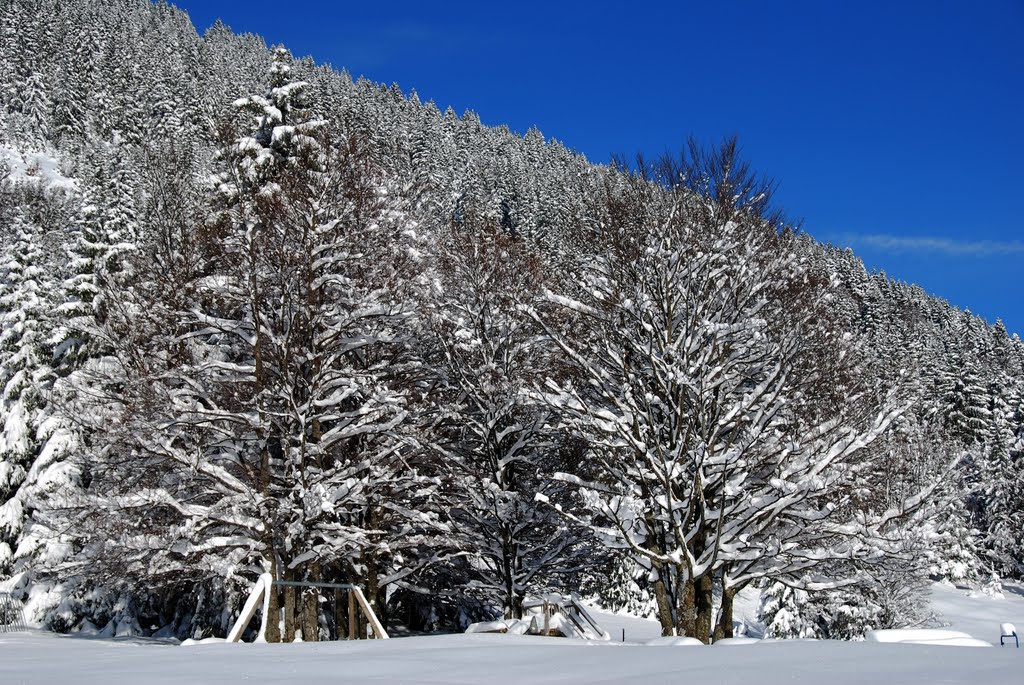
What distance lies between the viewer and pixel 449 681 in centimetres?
508

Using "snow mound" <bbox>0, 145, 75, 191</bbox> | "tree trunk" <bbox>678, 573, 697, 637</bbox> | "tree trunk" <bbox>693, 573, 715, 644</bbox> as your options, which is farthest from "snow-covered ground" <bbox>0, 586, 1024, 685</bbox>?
"snow mound" <bbox>0, 145, 75, 191</bbox>

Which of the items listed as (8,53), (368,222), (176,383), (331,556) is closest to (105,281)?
(176,383)

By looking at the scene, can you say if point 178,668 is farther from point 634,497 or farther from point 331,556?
point 331,556

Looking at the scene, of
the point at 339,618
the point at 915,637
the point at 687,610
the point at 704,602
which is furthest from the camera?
the point at 339,618

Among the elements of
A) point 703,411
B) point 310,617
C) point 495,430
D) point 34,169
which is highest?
point 34,169

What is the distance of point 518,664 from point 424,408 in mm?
11724

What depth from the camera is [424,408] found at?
17.6 metres

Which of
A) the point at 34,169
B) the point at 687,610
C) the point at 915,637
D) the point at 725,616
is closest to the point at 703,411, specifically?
the point at 687,610

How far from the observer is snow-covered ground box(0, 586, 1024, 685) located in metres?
5.02

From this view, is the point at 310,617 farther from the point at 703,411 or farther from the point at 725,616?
the point at 703,411

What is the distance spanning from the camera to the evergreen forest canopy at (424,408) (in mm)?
13883

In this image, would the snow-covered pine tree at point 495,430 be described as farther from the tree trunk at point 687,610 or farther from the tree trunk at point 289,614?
the tree trunk at point 687,610

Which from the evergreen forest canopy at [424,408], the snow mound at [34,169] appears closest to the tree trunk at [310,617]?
the evergreen forest canopy at [424,408]

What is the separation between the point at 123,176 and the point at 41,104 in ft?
279
